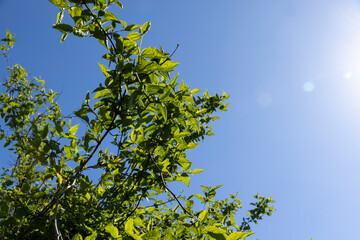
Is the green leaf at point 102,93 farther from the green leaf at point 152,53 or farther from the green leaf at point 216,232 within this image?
the green leaf at point 216,232

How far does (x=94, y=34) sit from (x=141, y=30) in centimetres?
29

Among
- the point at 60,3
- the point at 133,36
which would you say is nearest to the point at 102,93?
the point at 133,36

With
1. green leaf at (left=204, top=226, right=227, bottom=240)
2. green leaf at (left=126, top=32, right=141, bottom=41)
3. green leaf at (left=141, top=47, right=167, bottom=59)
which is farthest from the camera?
green leaf at (left=126, top=32, right=141, bottom=41)

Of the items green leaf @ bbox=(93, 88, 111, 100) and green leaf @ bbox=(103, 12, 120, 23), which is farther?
green leaf @ bbox=(93, 88, 111, 100)

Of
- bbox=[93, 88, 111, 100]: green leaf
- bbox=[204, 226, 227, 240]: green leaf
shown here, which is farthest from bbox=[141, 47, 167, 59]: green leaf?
bbox=[204, 226, 227, 240]: green leaf

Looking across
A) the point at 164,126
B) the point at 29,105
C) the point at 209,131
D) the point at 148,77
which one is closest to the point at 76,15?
the point at 148,77

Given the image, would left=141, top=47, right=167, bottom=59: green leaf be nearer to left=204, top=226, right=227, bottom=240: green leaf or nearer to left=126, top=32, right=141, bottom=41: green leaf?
left=126, top=32, right=141, bottom=41: green leaf

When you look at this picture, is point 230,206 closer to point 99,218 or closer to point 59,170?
point 99,218

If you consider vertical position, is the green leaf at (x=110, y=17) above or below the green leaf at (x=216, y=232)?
above

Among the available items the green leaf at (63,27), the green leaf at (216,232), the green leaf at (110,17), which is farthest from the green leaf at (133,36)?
the green leaf at (216,232)

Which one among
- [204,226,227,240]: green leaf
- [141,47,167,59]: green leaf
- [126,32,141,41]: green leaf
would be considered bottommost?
[204,226,227,240]: green leaf

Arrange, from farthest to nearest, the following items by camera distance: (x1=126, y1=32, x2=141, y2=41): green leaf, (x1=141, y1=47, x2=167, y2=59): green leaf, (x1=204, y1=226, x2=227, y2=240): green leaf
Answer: (x1=126, y1=32, x2=141, y2=41): green leaf → (x1=141, y1=47, x2=167, y2=59): green leaf → (x1=204, y1=226, x2=227, y2=240): green leaf

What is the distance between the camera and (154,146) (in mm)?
2002

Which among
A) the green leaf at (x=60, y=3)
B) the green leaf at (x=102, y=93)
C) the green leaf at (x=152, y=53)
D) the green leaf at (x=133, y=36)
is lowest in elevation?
the green leaf at (x=102, y=93)
